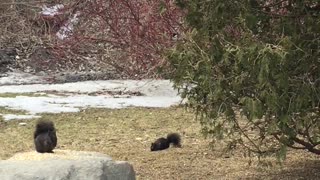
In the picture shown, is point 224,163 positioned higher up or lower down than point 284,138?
lower down

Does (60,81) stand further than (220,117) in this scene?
Yes

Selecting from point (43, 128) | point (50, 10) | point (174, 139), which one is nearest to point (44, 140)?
point (43, 128)

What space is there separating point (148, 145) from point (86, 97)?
16.3 feet

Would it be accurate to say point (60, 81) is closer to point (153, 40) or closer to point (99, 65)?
point (99, 65)

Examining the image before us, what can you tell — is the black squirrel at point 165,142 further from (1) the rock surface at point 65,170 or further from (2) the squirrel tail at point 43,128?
(1) the rock surface at point 65,170

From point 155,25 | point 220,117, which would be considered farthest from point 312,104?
point 155,25

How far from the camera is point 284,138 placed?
15.6 ft

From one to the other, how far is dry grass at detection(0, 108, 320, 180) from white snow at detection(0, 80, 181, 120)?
2.15 feet

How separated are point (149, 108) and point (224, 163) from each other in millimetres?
4652

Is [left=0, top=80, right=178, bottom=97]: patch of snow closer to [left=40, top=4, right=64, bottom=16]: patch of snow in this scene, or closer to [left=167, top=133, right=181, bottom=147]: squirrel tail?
[left=40, top=4, right=64, bottom=16]: patch of snow

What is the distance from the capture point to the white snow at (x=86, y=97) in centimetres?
1120

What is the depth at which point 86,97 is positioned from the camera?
12.5 metres

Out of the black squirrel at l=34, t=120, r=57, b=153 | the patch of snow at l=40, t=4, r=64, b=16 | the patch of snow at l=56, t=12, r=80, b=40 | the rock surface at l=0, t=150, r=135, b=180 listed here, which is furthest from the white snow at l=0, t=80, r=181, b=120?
the rock surface at l=0, t=150, r=135, b=180

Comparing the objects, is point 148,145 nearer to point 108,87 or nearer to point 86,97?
point 86,97
